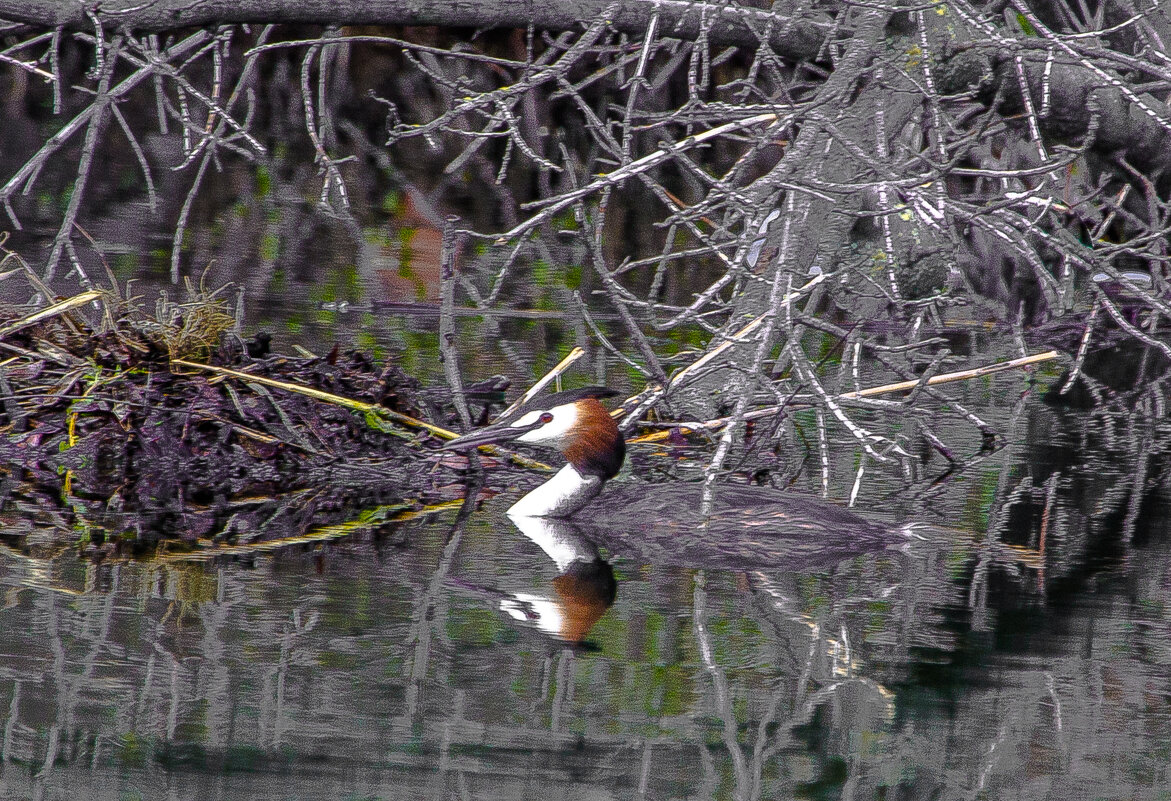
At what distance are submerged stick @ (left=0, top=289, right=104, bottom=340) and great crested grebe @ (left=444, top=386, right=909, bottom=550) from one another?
5.27 ft

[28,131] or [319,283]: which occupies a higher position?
[28,131]

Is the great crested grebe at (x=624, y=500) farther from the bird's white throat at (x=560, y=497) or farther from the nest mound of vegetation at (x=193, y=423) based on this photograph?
the nest mound of vegetation at (x=193, y=423)

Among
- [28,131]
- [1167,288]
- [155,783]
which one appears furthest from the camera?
[28,131]

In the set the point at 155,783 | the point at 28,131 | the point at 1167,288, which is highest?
the point at 28,131

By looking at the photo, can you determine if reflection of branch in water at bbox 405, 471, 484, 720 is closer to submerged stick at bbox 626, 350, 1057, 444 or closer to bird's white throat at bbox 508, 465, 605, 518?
bird's white throat at bbox 508, 465, 605, 518

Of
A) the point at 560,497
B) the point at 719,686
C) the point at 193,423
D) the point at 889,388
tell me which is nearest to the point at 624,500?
the point at 560,497

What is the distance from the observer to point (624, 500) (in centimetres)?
670

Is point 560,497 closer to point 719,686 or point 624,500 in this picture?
point 624,500

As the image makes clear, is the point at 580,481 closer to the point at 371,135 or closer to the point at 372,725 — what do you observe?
the point at 372,725

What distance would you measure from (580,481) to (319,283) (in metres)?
5.10

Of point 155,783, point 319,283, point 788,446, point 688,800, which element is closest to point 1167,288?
point 788,446

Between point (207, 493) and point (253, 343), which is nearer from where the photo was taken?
point (207, 493)

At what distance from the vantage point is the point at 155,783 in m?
4.08

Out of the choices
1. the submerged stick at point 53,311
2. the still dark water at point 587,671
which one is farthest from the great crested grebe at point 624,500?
the submerged stick at point 53,311
